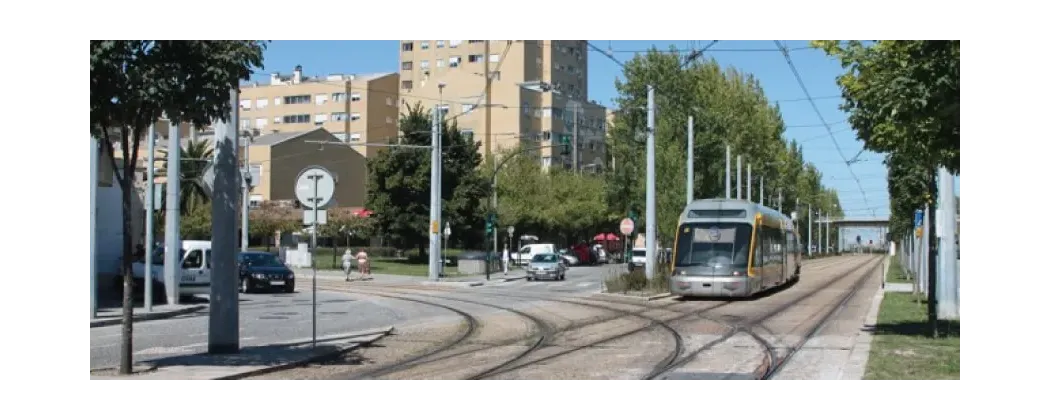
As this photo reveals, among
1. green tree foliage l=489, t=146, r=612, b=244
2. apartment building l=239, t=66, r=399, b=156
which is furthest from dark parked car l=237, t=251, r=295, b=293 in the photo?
apartment building l=239, t=66, r=399, b=156

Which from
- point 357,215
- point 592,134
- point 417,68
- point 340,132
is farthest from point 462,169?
point 592,134

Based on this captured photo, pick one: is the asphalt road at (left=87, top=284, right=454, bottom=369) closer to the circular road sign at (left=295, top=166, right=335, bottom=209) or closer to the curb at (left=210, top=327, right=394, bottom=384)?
the curb at (left=210, top=327, right=394, bottom=384)

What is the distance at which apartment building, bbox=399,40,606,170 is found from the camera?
78.8 m

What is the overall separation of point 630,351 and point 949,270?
9184 millimetres

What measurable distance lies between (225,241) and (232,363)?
185 centimetres

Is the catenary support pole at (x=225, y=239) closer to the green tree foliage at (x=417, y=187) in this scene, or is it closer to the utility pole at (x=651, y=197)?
the utility pole at (x=651, y=197)

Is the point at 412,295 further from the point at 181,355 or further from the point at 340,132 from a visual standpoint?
the point at 340,132

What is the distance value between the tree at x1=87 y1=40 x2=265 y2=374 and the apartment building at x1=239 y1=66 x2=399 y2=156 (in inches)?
2940

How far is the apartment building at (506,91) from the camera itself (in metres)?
78.8

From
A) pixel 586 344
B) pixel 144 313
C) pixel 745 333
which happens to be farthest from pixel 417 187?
pixel 586 344

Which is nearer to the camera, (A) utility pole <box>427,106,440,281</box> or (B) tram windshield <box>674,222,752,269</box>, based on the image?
(B) tram windshield <box>674,222,752,269</box>

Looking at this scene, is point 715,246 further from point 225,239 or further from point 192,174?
point 192,174

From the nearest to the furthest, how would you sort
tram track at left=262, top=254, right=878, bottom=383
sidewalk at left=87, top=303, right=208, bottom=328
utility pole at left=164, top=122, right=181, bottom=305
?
1. tram track at left=262, top=254, right=878, bottom=383
2. sidewalk at left=87, top=303, right=208, bottom=328
3. utility pole at left=164, top=122, right=181, bottom=305

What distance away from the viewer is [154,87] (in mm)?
12328
